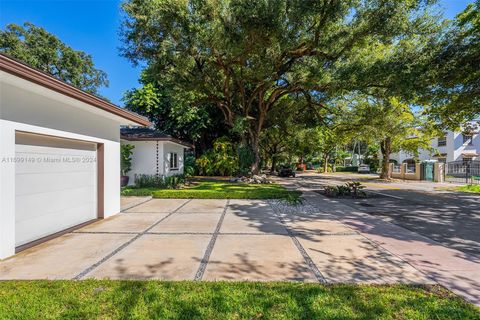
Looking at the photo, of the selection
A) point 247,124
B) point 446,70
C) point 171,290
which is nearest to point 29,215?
point 171,290

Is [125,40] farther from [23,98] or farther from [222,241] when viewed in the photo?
[222,241]

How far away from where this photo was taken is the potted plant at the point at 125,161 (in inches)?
559

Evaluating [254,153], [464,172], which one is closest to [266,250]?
[254,153]

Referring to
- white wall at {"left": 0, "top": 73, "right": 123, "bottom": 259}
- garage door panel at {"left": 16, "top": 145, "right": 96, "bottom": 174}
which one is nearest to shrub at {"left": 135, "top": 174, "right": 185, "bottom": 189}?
white wall at {"left": 0, "top": 73, "right": 123, "bottom": 259}

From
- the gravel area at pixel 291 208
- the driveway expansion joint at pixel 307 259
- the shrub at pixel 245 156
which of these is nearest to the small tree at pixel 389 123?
the shrub at pixel 245 156

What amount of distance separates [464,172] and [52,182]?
2983cm

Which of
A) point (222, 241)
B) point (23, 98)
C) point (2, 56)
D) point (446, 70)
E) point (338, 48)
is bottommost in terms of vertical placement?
point (222, 241)

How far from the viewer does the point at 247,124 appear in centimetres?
1625

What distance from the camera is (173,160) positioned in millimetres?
17672

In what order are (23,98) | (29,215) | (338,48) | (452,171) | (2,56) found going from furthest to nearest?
(452,171)
(338,48)
(29,215)
(23,98)
(2,56)

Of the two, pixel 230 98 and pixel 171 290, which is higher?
pixel 230 98

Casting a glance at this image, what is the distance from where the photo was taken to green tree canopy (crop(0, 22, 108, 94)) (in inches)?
824

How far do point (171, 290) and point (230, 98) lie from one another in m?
14.5

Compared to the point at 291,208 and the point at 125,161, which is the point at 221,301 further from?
the point at 125,161
